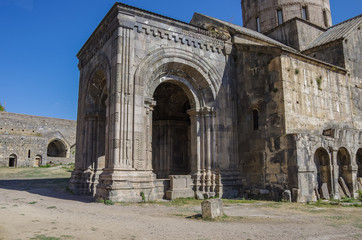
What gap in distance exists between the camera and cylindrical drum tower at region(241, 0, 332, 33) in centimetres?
1950

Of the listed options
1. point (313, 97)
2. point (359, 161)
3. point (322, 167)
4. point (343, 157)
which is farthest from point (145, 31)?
point (359, 161)

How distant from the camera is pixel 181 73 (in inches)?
473

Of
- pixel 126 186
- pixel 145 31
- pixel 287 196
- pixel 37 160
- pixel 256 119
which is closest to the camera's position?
pixel 126 186

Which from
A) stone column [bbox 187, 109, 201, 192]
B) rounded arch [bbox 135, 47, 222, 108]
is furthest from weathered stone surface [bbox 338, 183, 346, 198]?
rounded arch [bbox 135, 47, 222, 108]

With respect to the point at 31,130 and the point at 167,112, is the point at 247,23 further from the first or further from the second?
the point at 31,130

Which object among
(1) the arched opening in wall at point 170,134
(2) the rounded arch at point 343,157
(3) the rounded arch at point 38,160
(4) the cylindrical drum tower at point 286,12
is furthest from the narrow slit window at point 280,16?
(3) the rounded arch at point 38,160

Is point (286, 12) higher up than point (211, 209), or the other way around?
point (286, 12)

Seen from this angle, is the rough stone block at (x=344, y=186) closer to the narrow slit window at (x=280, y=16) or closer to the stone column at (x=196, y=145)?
the stone column at (x=196, y=145)

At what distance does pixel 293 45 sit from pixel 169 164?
391 inches

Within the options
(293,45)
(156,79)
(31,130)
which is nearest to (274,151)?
(156,79)

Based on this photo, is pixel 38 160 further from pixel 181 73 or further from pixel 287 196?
pixel 287 196

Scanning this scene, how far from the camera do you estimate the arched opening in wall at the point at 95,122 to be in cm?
1304

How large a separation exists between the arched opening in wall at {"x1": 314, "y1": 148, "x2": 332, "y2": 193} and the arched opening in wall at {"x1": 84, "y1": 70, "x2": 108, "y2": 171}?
846cm

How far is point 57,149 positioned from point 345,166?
1371 inches
